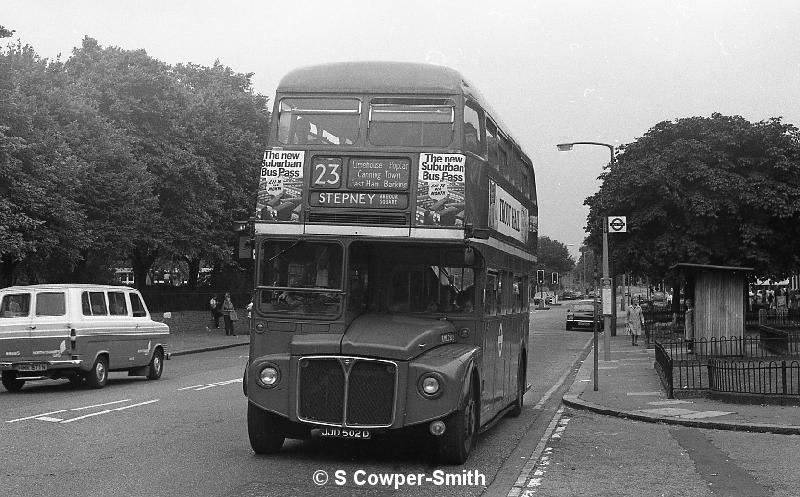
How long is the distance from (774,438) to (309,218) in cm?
698

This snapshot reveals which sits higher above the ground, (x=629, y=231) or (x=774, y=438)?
(x=629, y=231)

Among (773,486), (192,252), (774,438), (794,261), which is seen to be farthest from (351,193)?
(794,261)

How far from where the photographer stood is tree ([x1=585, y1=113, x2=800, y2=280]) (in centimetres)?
4184

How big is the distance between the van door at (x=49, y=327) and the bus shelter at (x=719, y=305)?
1530 cm

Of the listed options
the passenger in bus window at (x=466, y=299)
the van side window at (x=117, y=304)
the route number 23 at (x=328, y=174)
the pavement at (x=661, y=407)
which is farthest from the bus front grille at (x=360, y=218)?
the van side window at (x=117, y=304)

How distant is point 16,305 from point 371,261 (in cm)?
1039

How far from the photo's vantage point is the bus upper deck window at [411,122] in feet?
36.0

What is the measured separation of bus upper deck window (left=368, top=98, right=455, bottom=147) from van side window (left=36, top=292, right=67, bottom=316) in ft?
34.0

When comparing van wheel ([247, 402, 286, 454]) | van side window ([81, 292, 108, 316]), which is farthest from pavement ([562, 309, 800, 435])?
van side window ([81, 292, 108, 316])

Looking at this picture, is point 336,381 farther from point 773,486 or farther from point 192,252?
point 192,252

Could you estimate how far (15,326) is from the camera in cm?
1859

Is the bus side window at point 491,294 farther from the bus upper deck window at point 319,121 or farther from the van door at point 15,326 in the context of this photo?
the van door at point 15,326

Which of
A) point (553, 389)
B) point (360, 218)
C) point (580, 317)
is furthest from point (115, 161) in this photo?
point (580, 317)

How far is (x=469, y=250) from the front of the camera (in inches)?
425
